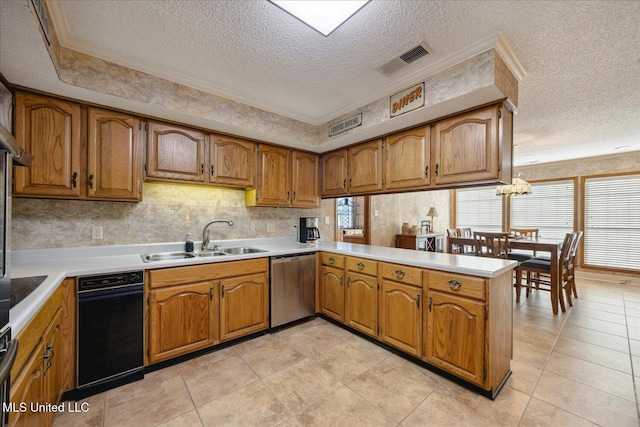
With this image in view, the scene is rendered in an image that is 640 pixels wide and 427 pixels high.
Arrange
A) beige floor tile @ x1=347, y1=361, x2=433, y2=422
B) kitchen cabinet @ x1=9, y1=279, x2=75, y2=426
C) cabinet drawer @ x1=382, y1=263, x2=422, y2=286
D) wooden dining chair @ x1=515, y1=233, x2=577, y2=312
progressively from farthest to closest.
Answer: wooden dining chair @ x1=515, y1=233, x2=577, y2=312 < cabinet drawer @ x1=382, y1=263, x2=422, y2=286 < beige floor tile @ x1=347, y1=361, x2=433, y2=422 < kitchen cabinet @ x1=9, y1=279, x2=75, y2=426

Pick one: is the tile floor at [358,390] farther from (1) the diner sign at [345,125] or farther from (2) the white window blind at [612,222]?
(2) the white window blind at [612,222]

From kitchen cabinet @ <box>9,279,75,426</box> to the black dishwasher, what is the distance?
7 cm

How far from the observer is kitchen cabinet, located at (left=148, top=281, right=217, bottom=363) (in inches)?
83.4

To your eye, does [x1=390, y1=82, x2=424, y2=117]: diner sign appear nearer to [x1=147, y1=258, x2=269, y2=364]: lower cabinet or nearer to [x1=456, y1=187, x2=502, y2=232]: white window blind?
[x1=147, y1=258, x2=269, y2=364]: lower cabinet

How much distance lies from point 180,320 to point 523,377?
2816 mm

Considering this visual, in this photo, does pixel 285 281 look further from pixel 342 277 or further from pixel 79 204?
pixel 79 204

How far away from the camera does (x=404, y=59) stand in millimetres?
2068

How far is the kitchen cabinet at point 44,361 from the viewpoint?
102 cm

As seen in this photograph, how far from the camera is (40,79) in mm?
1827

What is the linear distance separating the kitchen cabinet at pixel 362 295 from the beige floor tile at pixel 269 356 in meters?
0.68

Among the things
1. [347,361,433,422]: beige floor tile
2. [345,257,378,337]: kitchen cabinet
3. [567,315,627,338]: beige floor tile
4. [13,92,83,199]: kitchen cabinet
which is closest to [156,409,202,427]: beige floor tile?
[347,361,433,422]: beige floor tile

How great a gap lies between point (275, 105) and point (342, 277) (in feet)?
6.68

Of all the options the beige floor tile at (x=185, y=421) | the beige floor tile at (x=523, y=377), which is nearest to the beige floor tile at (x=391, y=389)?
the beige floor tile at (x=523, y=377)

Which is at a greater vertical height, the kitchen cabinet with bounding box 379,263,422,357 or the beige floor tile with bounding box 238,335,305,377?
the kitchen cabinet with bounding box 379,263,422,357
